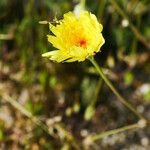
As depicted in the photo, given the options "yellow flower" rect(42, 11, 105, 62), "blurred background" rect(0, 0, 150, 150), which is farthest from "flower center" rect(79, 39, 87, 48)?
"blurred background" rect(0, 0, 150, 150)

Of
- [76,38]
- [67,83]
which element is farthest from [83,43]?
[67,83]

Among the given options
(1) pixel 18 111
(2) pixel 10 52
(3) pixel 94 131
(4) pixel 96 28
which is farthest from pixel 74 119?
(4) pixel 96 28

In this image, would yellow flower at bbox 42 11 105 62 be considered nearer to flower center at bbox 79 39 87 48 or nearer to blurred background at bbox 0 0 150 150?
flower center at bbox 79 39 87 48

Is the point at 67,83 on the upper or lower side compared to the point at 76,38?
upper

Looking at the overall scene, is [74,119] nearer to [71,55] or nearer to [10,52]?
[10,52]

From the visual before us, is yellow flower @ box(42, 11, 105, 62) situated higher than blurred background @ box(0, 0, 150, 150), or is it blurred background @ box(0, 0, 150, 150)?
blurred background @ box(0, 0, 150, 150)

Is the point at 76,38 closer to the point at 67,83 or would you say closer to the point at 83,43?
the point at 83,43
